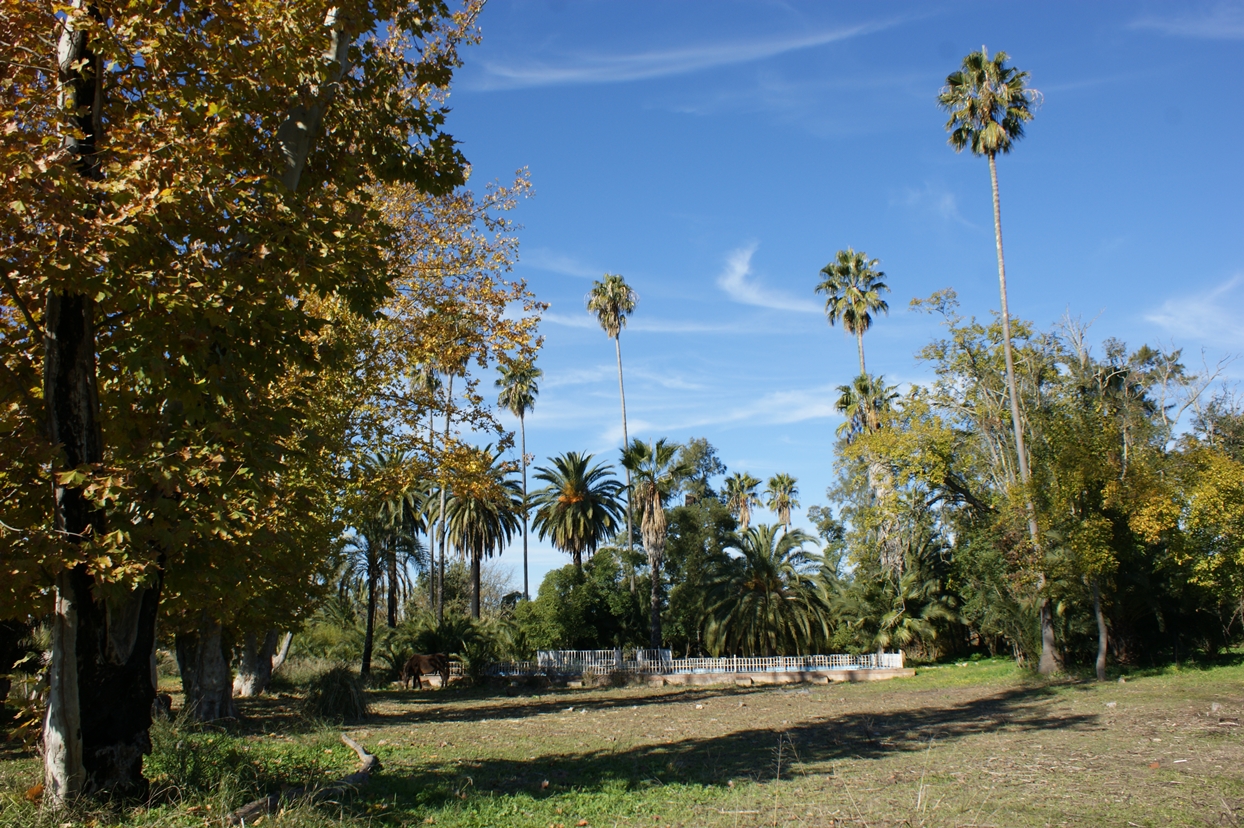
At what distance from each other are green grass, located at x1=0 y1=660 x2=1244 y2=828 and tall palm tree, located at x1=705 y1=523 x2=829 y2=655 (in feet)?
52.5

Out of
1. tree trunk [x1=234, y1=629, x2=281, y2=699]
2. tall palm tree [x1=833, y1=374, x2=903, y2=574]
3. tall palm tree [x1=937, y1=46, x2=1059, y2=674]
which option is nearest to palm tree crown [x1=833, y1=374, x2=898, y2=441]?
tall palm tree [x1=833, y1=374, x2=903, y2=574]

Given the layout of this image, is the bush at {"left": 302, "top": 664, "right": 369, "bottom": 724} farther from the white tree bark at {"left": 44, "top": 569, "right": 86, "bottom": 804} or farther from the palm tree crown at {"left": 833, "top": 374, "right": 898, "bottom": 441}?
the palm tree crown at {"left": 833, "top": 374, "right": 898, "bottom": 441}

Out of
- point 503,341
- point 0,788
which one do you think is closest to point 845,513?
point 503,341

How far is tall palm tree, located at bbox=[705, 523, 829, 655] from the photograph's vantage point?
3484 centimetres

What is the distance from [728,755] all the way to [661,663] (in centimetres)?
2428

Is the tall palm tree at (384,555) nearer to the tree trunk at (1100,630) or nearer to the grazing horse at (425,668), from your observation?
the grazing horse at (425,668)

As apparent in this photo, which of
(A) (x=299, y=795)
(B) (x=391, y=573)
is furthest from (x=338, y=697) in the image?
(B) (x=391, y=573)

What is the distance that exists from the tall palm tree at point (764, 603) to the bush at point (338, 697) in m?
19.5

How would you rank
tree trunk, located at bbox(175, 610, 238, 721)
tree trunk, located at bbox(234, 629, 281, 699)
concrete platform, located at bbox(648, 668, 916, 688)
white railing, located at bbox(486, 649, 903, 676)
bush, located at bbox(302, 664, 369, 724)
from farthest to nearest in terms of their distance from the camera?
white railing, located at bbox(486, 649, 903, 676), concrete platform, located at bbox(648, 668, 916, 688), tree trunk, located at bbox(234, 629, 281, 699), bush, located at bbox(302, 664, 369, 724), tree trunk, located at bbox(175, 610, 238, 721)

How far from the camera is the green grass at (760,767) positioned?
684 centimetres

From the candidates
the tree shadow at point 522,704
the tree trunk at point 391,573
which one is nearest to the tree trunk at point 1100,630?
the tree shadow at point 522,704

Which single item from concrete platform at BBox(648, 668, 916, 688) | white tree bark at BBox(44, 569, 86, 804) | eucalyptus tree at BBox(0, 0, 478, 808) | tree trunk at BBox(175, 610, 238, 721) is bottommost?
concrete platform at BBox(648, 668, 916, 688)

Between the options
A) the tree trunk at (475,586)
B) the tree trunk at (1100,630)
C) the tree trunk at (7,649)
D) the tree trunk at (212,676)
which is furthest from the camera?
the tree trunk at (475,586)

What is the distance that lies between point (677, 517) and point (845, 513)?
12962 millimetres
